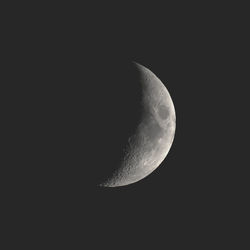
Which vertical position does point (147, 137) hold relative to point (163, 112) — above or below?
below

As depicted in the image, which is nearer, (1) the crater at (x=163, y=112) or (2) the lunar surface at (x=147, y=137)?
(2) the lunar surface at (x=147, y=137)

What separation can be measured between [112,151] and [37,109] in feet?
4.77

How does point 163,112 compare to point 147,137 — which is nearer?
point 147,137

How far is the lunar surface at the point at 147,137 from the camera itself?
695 centimetres

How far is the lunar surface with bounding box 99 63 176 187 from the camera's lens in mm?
6949

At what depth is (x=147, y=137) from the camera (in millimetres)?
7031

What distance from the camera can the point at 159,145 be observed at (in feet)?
23.8

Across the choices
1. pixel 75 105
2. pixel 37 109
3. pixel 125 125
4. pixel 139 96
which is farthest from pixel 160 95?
pixel 37 109

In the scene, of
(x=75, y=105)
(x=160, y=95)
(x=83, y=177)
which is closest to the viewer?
(x=75, y=105)

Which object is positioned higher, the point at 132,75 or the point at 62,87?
the point at 132,75

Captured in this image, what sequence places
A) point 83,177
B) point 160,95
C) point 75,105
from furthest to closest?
point 160,95
point 83,177
point 75,105

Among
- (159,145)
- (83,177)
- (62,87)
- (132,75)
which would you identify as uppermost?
(132,75)

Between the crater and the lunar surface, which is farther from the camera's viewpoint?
the crater

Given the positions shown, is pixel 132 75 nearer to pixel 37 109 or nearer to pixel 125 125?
pixel 125 125
